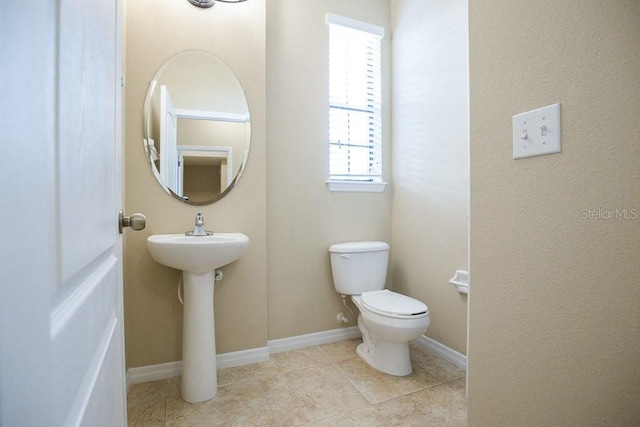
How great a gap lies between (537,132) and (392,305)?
4.45 ft

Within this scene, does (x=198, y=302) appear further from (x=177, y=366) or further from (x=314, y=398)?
(x=314, y=398)

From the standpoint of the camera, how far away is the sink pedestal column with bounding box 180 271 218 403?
1634 mm

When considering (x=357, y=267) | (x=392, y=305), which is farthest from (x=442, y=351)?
(x=357, y=267)

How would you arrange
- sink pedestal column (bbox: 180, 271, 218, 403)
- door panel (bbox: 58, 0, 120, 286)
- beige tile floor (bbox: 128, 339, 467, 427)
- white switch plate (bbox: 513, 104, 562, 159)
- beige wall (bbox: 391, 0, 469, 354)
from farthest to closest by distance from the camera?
beige wall (bbox: 391, 0, 469, 354) < sink pedestal column (bbox: 180, 271, 218, 403) < beige tile floor (bbox: 128, 339, 467, 427) < white switch plate (bbox: 513, 104, 562, 159) < door panel (bbox: 58, 0, 120, 286)

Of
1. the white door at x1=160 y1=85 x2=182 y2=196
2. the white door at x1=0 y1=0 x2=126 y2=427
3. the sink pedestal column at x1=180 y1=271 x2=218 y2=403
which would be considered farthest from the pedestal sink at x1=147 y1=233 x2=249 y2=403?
the white door at x1=0 y1=0 x2=126 y2=427

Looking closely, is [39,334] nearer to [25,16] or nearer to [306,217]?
[25,16]

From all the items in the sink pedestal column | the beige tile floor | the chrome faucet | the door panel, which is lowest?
the beige tile floor

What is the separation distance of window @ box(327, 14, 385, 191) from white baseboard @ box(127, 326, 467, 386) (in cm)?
114

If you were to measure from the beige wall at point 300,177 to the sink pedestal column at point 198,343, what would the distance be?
558mm

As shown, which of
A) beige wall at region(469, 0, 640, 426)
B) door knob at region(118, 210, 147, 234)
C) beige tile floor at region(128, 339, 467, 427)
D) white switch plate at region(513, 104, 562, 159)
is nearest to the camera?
beige wall at region(469, 0, 640, 426)

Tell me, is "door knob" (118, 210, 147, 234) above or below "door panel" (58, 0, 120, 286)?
below

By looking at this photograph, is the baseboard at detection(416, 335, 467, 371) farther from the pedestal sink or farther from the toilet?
the pedestal sink

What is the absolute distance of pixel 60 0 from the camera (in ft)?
1.27

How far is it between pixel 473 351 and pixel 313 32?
2.29 meters
